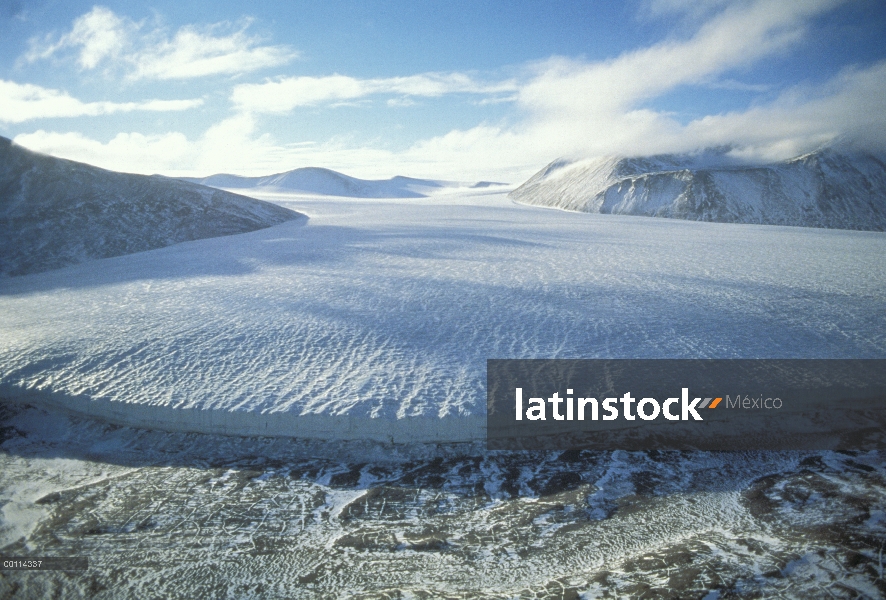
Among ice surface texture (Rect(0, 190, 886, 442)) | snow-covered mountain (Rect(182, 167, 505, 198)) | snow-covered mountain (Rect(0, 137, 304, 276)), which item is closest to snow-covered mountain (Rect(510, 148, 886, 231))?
ice surface texture (Rect(0, 190, 886, 442))

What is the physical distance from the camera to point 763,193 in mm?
35438

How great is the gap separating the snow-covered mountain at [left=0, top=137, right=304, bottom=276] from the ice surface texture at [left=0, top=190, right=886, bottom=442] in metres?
2.40

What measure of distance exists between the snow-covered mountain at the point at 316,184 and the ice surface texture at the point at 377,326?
60.2m

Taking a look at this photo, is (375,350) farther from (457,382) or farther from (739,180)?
→ (739,180)

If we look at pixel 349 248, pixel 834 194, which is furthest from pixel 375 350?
pixel 834 194

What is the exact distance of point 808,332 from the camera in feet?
28.1

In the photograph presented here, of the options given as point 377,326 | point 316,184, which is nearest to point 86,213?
point 377,326

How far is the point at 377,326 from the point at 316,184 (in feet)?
231

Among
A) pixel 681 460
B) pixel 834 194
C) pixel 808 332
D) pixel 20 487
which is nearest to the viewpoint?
pixel 20 487

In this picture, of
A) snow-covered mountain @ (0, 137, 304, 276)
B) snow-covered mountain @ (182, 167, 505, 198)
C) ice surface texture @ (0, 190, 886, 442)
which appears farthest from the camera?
snow-covered mountain @ (182, 167, 505, 198)

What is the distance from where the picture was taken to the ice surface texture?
6684 millimetres

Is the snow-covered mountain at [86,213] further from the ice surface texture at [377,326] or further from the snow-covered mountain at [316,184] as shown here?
the snow-covered mountain at [316,184]

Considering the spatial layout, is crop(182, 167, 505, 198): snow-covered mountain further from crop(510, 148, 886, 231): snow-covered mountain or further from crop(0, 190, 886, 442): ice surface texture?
crop(0, 190, 886, 442): ice surface texture

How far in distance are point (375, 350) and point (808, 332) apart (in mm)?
6937
